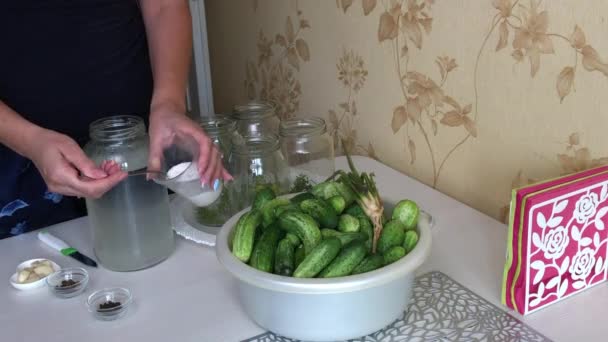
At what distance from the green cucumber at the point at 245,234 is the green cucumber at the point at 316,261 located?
0.07 m

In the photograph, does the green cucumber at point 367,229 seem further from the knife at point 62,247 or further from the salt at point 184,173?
the knife at point 62,247

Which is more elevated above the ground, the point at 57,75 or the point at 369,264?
the point at 57,75

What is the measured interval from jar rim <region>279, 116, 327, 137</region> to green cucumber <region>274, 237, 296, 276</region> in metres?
0.40

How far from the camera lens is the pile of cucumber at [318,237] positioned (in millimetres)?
713

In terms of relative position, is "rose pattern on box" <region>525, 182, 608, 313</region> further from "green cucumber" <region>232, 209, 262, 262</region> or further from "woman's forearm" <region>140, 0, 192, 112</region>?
"woman's forearm" <region>140, 0, 192, 112</region>

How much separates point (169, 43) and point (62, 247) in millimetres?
419

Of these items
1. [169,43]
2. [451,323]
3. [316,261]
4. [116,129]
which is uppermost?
[169,43]

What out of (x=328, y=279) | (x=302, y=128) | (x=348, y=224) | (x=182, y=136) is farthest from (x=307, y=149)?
(x=328, y=279)

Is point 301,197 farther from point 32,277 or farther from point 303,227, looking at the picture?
point 32,277

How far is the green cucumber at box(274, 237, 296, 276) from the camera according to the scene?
0.73 metres

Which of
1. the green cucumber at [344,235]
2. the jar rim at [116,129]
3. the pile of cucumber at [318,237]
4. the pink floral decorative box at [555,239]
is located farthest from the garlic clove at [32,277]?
the pink floral decorative box at [555,239]

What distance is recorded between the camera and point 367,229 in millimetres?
790

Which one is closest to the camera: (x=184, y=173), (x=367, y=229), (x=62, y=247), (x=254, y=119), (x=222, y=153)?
(x=367, y=229)

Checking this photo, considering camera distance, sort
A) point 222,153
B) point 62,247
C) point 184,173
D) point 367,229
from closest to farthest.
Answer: point 367,229 < point 184,173 < point 62,247 < point 222,153
